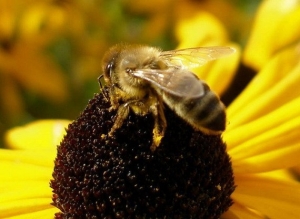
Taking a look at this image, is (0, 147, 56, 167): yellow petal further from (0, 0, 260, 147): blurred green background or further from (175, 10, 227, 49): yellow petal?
(0, 0, 260, 147): blurred green background

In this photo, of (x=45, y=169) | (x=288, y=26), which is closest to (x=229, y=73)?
(x=288, y=26)

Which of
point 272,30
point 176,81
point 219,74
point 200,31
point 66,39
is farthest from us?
point 66,39

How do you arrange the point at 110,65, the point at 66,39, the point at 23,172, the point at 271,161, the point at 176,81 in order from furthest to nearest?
1. the point at 66,39
2. the point at 23,172
3. the point at 271,161
4. the point at 110,65
5. the point at 176,81

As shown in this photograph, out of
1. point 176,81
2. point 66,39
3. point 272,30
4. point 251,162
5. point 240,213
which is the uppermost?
point 66,39

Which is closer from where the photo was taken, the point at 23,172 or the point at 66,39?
the point at 23,172

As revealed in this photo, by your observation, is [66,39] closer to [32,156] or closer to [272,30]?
[272,30]

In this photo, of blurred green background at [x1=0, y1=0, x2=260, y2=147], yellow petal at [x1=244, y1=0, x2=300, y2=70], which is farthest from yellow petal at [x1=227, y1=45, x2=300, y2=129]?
blurred green background at [x1=0, y1=0, x2=260, y2=147]

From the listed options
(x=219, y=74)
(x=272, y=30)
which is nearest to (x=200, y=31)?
(x=272, y=30)

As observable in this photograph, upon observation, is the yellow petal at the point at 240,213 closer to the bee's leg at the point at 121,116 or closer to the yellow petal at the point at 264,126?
the yellow petal at the point at 264,126
